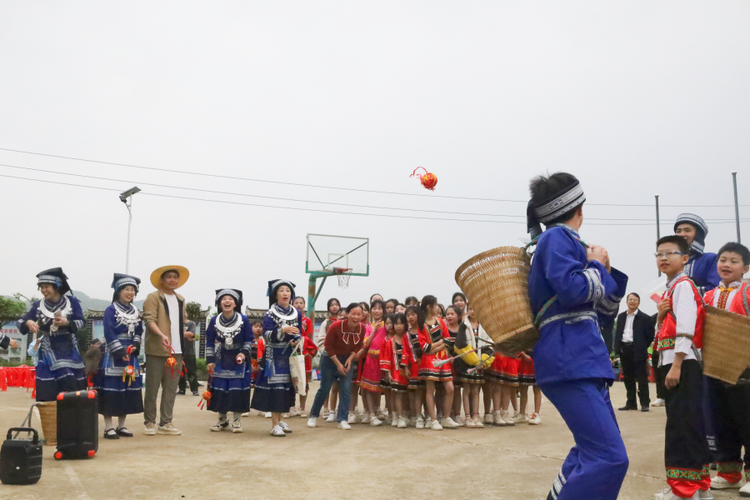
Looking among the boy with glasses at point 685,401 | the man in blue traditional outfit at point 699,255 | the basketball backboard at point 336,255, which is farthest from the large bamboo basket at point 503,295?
the basketball backboard at point 336,255

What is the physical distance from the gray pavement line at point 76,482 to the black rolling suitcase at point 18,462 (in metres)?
0.34

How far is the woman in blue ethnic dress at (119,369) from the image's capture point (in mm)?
8203

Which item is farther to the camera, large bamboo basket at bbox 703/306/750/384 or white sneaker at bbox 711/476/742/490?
white sneaker at bbox 711/476/742/490

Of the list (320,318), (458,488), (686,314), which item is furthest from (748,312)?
(320,318)

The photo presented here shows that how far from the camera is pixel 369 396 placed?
10.4 metres

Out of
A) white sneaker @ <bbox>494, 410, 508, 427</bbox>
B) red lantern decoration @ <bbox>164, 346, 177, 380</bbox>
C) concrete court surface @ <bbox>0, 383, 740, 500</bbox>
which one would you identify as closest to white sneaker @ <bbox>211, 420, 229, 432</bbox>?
concrete court surface @ <bbox>0, 383, 740, 500</bbox>

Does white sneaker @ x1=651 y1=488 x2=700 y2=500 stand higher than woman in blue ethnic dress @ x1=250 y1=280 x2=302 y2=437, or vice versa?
woman in blue ethnic dress @ x1=250 y1=280 x2=302 y2=437

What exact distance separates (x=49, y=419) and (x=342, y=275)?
852 inches

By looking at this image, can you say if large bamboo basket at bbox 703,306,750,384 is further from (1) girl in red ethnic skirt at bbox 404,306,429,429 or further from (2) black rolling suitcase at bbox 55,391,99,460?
(2) black rolling suitcase at bbox 55,391,99,460

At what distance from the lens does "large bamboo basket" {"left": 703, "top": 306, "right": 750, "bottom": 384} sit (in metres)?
4.83

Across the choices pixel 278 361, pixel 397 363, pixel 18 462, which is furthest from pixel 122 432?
pixel 397 363

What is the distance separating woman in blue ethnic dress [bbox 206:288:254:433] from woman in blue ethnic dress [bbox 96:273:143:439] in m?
1.05

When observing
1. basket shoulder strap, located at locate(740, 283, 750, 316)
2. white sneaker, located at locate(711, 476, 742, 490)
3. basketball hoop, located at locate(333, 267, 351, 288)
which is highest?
basketball hoop, located at locate(333, 267, 351, 288)

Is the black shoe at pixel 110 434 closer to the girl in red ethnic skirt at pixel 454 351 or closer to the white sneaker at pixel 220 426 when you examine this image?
the white sneaker at pixel 220 426
